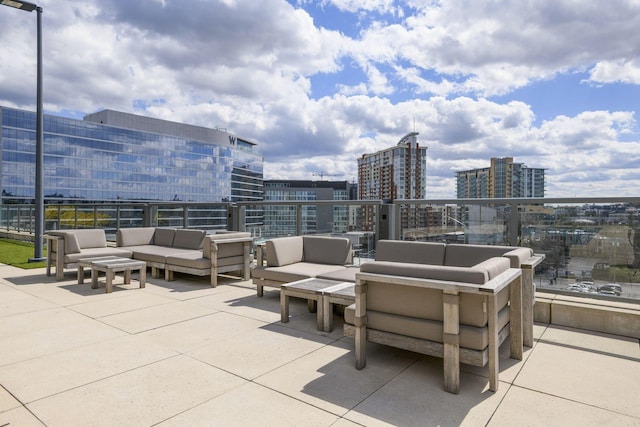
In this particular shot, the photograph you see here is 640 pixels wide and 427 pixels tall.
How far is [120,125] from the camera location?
6925cm

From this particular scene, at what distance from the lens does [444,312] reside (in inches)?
93.4

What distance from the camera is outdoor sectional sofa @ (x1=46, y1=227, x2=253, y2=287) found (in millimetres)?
5797

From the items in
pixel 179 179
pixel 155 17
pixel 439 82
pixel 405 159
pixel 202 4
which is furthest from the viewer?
pixel 179 179

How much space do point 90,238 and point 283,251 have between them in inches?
169

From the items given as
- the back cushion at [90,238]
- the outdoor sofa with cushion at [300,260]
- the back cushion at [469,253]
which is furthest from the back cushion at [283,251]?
the back cushion at [90,238]

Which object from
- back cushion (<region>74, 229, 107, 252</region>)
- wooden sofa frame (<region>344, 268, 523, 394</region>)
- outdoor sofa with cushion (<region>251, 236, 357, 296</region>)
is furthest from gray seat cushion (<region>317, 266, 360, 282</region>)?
back cushion (<region>74, 229, 107, 252</region>)

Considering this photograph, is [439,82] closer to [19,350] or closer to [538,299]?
[538,299]

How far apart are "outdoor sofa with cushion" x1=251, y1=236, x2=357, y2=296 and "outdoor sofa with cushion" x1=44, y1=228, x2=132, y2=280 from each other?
10.5 ft

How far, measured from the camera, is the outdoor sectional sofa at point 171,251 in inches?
228

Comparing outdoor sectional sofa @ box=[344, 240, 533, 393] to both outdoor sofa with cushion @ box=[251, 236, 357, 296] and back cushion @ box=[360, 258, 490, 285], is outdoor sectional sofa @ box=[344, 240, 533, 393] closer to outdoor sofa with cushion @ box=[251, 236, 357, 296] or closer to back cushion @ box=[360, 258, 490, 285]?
back cushion @ box=[360, 258, 490, 285]

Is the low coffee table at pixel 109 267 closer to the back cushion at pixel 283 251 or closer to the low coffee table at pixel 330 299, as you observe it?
the back cushion at pixel 283 251

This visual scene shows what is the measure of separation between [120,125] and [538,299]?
257ft

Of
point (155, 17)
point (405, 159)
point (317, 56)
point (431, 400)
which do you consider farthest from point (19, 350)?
point (405, 159)

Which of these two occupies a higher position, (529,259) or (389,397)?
(529,259)
